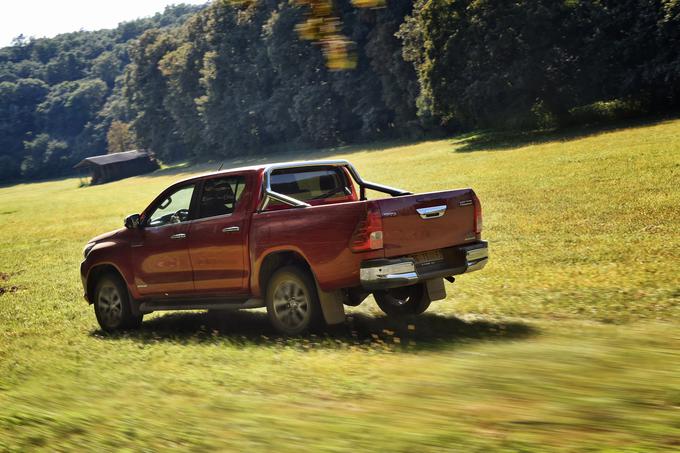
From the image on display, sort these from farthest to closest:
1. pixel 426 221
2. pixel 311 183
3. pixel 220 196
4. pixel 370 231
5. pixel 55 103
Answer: pixel 55 103 → pixel 311 183 → pixel 220 196 → pixel 426 221 → pixel 370 231

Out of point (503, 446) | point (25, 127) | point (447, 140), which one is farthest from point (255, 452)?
point (25, 127)

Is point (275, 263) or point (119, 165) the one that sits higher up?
point (119, 165)

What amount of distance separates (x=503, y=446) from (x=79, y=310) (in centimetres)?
983

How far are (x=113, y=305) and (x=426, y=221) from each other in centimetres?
470

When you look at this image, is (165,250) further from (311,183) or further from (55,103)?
(55,103)

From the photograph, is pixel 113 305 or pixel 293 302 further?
pixel 113 305

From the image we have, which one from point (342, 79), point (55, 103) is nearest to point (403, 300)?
point (342, 79)

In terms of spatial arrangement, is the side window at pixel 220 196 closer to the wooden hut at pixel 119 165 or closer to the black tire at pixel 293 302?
the black tire at pixel 293 302

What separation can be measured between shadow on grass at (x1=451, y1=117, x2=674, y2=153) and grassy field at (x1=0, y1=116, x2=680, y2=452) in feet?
71.7

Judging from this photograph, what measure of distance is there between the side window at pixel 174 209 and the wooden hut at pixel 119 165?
91.5 meters

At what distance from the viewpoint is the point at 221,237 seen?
8898 millimetres

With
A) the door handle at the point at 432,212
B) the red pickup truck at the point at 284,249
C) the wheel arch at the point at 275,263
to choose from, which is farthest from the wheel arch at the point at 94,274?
the door handle at the point at 432,212

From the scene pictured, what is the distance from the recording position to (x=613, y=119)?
4081 cm

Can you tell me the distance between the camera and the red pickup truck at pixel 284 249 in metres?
7.71
